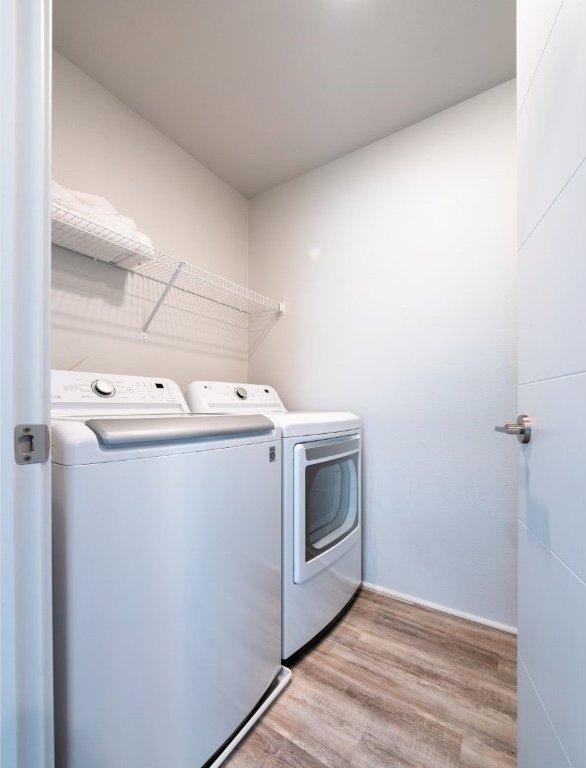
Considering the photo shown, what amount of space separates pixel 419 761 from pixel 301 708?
0.39 meters

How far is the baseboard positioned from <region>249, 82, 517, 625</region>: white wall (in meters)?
0.03

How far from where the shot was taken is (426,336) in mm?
1722

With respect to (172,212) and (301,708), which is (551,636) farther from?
(172,212)

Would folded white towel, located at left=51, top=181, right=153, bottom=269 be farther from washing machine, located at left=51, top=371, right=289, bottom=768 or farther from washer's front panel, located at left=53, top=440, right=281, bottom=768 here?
washer's front panel, located at left=53, top=440, right=281, bottom=768

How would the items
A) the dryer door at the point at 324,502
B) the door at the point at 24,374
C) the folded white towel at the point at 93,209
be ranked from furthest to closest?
the dryer door at the point at 324,502
the folded white towel at the point at 93,209
the door at the point at 24,374

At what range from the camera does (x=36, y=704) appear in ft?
1.71

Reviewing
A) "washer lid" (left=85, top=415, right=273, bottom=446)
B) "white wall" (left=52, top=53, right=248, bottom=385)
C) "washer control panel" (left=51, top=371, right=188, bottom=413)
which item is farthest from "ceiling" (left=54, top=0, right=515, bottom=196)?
"washer lid" (left=85, top=415, right=273, bottom=446)

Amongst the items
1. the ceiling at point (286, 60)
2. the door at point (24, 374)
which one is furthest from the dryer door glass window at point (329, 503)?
the ceiling at point (286, 60)

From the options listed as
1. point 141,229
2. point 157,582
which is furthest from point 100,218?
point 157,582

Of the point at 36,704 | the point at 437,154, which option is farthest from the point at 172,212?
the point at 36,704

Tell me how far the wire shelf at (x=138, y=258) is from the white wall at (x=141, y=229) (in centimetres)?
6

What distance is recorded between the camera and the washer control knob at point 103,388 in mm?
1172

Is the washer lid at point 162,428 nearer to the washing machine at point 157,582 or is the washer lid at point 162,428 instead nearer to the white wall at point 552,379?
the washing machine at point 157,582

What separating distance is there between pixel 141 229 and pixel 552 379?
6.09 feet
